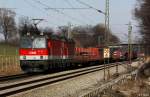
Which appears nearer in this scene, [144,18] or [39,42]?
[39,42]

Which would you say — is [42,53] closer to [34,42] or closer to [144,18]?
[34,42]

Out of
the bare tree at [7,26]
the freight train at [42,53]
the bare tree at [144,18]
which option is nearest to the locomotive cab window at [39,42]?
the freight train at [42,53]

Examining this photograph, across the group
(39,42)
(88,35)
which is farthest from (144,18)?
(88,35)

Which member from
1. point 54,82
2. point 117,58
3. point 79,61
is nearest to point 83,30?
point 117,58

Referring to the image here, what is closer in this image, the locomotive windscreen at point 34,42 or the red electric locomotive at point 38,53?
the red electric locomotive at point 38,53

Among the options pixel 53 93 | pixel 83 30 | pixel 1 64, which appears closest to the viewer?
pixel 53 93

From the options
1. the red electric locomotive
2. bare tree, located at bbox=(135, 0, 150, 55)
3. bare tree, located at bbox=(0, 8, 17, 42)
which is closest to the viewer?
the red electric locomotive

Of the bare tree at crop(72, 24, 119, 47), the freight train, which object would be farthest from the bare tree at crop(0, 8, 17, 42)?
the freight train

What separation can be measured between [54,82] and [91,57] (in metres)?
36.8

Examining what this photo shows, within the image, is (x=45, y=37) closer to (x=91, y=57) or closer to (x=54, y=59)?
(x=54, y=59)

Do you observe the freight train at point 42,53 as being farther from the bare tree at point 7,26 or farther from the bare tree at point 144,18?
the bare tree at point 7,26

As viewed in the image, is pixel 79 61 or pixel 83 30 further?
pixel 83 30

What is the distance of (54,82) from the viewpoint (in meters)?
28.3

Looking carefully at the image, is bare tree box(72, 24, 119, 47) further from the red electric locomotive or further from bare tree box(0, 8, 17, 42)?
the red electric locomotive
